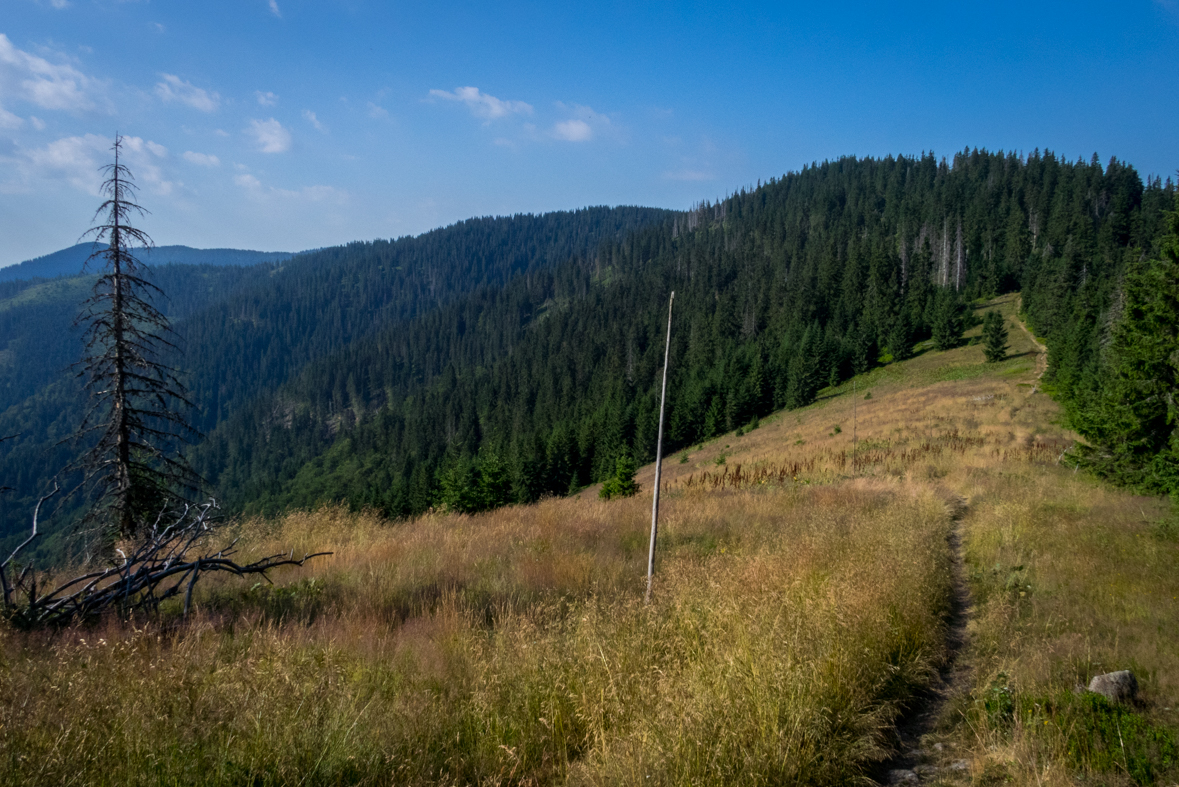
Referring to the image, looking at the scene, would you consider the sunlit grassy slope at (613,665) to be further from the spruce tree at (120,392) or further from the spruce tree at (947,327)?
the spruce tree at (947,327)

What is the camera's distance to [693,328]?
312 ft

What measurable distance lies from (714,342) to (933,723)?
284ft

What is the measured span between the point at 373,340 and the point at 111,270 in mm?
171827

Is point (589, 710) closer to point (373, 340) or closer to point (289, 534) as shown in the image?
point (289, 534)

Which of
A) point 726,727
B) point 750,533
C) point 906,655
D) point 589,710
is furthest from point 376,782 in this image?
point 750,533

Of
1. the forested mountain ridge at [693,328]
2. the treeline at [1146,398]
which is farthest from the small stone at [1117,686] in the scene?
the forested mountain ridge at [693,328]

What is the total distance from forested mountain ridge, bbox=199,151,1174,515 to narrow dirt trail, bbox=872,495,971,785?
23158 millimetres

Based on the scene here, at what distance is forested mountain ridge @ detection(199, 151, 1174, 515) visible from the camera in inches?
2345

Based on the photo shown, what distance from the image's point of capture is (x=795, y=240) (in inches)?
4459

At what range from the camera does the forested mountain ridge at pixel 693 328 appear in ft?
195

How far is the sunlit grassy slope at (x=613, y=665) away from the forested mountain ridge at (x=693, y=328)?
2171cm

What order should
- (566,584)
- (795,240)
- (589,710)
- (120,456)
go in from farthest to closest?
1. (795,240)
2. (120,456)
3. (566,584)
4. (589,710)

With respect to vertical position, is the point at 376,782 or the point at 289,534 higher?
the point at 376,782

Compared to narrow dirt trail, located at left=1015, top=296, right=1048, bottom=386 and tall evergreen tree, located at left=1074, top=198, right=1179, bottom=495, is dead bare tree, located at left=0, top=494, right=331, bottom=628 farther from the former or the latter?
narrow dirt trail, located at left=1015, top=296, right=1048, bottom=386
